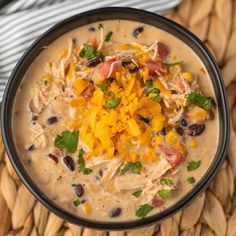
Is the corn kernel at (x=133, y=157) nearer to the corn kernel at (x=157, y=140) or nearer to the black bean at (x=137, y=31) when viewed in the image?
the corn kernel at (x=157, y=140)

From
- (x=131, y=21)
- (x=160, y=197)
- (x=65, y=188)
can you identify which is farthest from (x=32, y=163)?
(x=131, y=21)

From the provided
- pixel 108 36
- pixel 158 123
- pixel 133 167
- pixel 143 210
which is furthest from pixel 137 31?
pixel 143 210

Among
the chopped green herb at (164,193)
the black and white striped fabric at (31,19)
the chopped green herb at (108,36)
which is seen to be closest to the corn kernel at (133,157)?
the chopped green herb at (164,193)

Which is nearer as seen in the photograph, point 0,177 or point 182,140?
point 182,140

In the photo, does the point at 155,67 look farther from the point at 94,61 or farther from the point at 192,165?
the point at 192,165

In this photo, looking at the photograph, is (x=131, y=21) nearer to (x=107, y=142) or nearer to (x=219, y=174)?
(x=107, y=142)

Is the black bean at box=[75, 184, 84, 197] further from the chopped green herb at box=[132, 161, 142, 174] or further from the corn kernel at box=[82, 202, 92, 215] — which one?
the chopped green herb at box=[132, 161, 142, 174]
